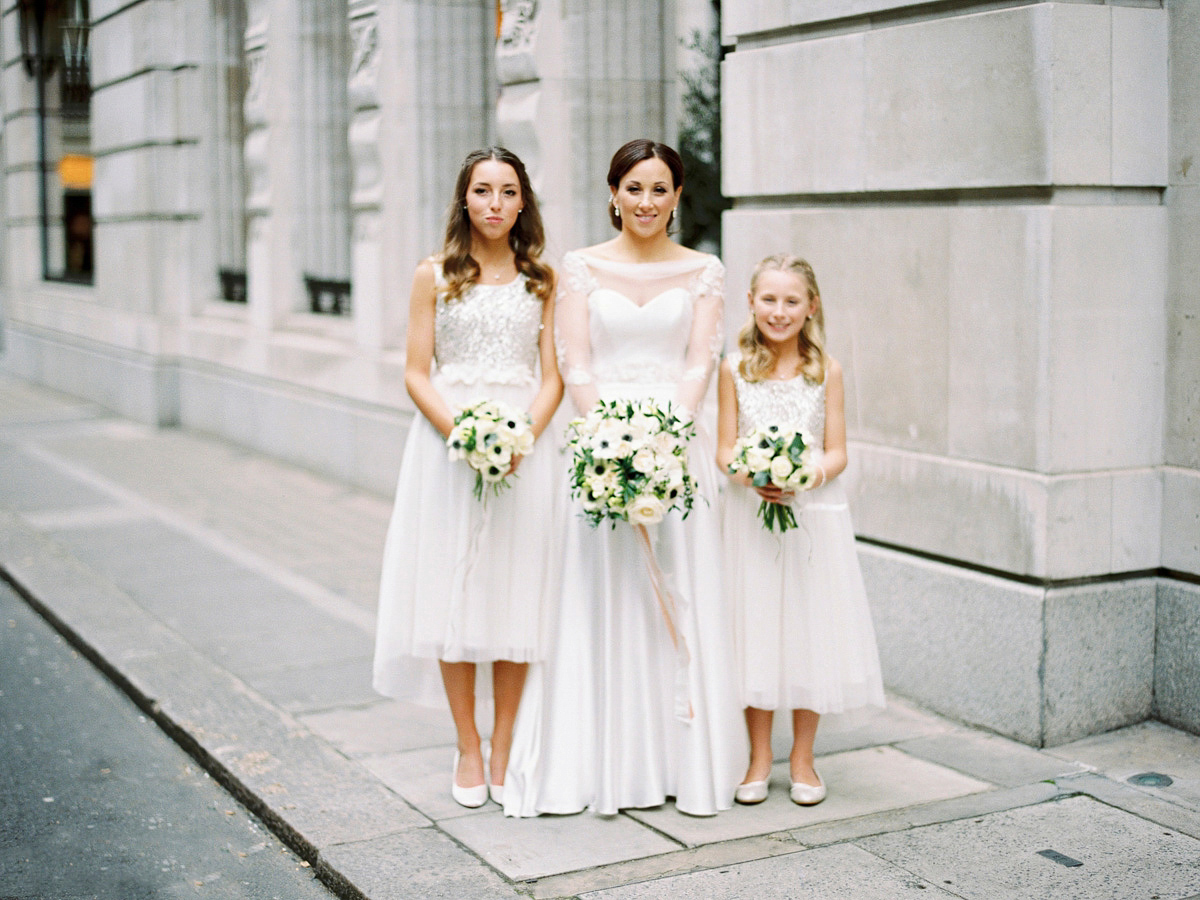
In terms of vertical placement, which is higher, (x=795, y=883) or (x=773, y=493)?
(x=773, y=493)

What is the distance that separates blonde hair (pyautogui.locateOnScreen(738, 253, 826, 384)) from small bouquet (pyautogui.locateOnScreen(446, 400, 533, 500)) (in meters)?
0.76

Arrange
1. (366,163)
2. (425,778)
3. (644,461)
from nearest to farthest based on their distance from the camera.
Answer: (644,461) < (425,778) < (366,163)

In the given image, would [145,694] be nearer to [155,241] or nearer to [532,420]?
[532,420]

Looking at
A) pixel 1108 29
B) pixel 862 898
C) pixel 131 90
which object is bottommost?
pixel 862 898

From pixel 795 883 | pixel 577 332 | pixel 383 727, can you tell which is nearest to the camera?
pixel 795 883

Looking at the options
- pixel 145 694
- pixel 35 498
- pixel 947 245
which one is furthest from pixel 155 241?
pixel 947 245

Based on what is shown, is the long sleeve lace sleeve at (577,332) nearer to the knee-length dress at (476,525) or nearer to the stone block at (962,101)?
the knee-length dress at (476,525)

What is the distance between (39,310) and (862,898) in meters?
17.1

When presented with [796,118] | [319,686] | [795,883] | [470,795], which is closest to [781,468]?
[795,883]

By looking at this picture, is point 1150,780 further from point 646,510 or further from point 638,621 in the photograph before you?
point 646,510

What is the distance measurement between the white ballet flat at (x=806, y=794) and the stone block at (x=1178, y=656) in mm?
1540

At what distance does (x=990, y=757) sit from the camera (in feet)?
18.0

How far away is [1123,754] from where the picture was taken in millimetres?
5508

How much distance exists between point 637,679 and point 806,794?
673 mm
